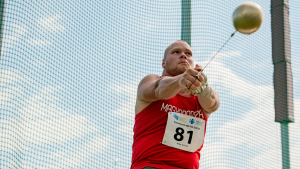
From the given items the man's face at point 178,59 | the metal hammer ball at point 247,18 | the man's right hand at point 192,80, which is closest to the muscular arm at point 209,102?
the man's face at point 178,59

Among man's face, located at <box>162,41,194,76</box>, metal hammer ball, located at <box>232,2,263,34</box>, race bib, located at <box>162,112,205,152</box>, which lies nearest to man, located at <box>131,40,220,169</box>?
race bib, located at <box>162,112,205,152</box>

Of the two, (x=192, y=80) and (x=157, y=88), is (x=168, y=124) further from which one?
(x=192, y=80)

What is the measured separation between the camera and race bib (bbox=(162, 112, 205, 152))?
265 centimetres

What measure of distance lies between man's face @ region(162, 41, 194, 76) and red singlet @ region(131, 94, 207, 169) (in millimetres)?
316

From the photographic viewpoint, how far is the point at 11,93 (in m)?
4.11

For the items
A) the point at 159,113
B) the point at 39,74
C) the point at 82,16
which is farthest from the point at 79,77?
the point at 159,113

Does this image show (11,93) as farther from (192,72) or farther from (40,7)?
(192,72)

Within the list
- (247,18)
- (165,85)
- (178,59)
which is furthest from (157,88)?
(247,18)

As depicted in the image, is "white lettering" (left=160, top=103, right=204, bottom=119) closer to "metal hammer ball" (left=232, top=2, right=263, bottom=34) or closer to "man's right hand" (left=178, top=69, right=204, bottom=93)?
"man's right hand" (left=178, top=69, right=204, bottom=93)

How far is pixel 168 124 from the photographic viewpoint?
2.68 meters

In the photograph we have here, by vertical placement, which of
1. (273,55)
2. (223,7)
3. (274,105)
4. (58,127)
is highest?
(223,7)

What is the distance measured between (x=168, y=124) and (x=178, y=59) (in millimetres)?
722

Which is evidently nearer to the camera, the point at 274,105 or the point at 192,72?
the point at 192,72

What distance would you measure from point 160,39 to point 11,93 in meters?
2.57
